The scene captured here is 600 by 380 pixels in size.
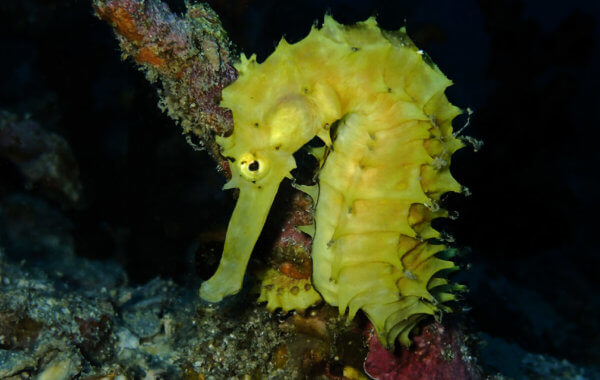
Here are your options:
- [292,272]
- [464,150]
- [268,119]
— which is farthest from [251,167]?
[464,150]

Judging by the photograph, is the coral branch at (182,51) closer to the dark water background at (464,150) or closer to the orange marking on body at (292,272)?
the orange marking on body at (292,272)

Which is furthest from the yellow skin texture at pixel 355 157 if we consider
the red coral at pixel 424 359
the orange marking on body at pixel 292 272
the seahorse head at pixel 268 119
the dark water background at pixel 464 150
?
the dark water background at pixel 464 150

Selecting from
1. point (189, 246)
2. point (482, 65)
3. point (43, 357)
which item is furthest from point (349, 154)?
point (482, 65)

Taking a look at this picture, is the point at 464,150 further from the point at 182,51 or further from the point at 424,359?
the point at 182,51

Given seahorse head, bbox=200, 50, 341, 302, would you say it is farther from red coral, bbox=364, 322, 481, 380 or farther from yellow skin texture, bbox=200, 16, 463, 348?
red coral, bbox=364, 322, 481, 380

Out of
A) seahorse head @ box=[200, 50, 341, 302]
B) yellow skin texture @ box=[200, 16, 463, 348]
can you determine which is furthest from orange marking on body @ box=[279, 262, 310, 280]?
seahorse head @ box=[200, 50, 341, 302]

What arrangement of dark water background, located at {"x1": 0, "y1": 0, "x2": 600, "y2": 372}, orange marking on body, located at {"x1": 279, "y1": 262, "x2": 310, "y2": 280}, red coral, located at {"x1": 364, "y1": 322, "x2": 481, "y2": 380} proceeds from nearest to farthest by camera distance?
red coral, located at {"x1": 364, "y1": 322, "x2": 481, "y2": 380}, orange marking on body, located at {"x1": 279, "y1": 262, "x2": 310, "y2": 280}, dark water background, located at {"x1": 0, "y1": 0, "x2": 600, "y2": 372}

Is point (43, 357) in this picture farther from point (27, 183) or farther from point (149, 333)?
point (27, 183)

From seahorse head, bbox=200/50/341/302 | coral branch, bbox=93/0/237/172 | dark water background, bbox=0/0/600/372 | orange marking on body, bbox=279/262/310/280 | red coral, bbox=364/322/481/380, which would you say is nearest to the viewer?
seahorse head, bbox=200/50/341/302
